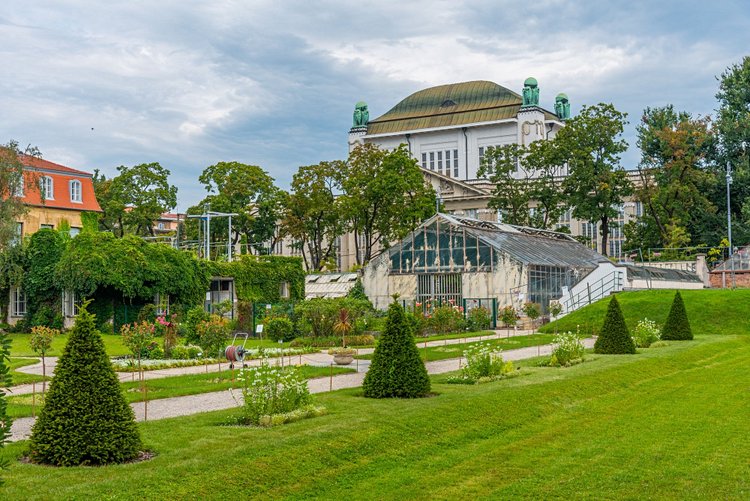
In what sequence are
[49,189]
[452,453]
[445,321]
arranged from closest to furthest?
[452,453], [445,321], [49,189]

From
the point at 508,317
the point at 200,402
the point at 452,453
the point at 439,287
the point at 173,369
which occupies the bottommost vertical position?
the point at 452,453

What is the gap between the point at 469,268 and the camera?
45062mm

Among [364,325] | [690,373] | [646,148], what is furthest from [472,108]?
[690,373]

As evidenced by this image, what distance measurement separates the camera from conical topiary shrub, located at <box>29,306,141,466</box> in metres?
9.94

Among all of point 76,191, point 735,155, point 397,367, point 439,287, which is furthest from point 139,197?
point 397,367

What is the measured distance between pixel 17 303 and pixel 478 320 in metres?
22.8

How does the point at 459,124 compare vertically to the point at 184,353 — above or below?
above

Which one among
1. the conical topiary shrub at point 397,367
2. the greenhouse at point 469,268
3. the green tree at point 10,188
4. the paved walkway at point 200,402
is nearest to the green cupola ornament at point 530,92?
the greenhouse at point 469,268

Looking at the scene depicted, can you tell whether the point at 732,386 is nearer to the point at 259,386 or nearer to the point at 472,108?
the point at 259,386

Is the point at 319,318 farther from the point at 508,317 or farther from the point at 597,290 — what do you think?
the point at 597,290

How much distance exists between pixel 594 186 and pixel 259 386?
4805cm

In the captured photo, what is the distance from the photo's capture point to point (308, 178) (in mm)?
62281

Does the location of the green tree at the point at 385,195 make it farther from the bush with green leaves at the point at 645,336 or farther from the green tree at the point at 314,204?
the bush with green leaves at the point at 645,336

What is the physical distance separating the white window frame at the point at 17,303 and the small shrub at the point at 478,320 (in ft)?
72.1
